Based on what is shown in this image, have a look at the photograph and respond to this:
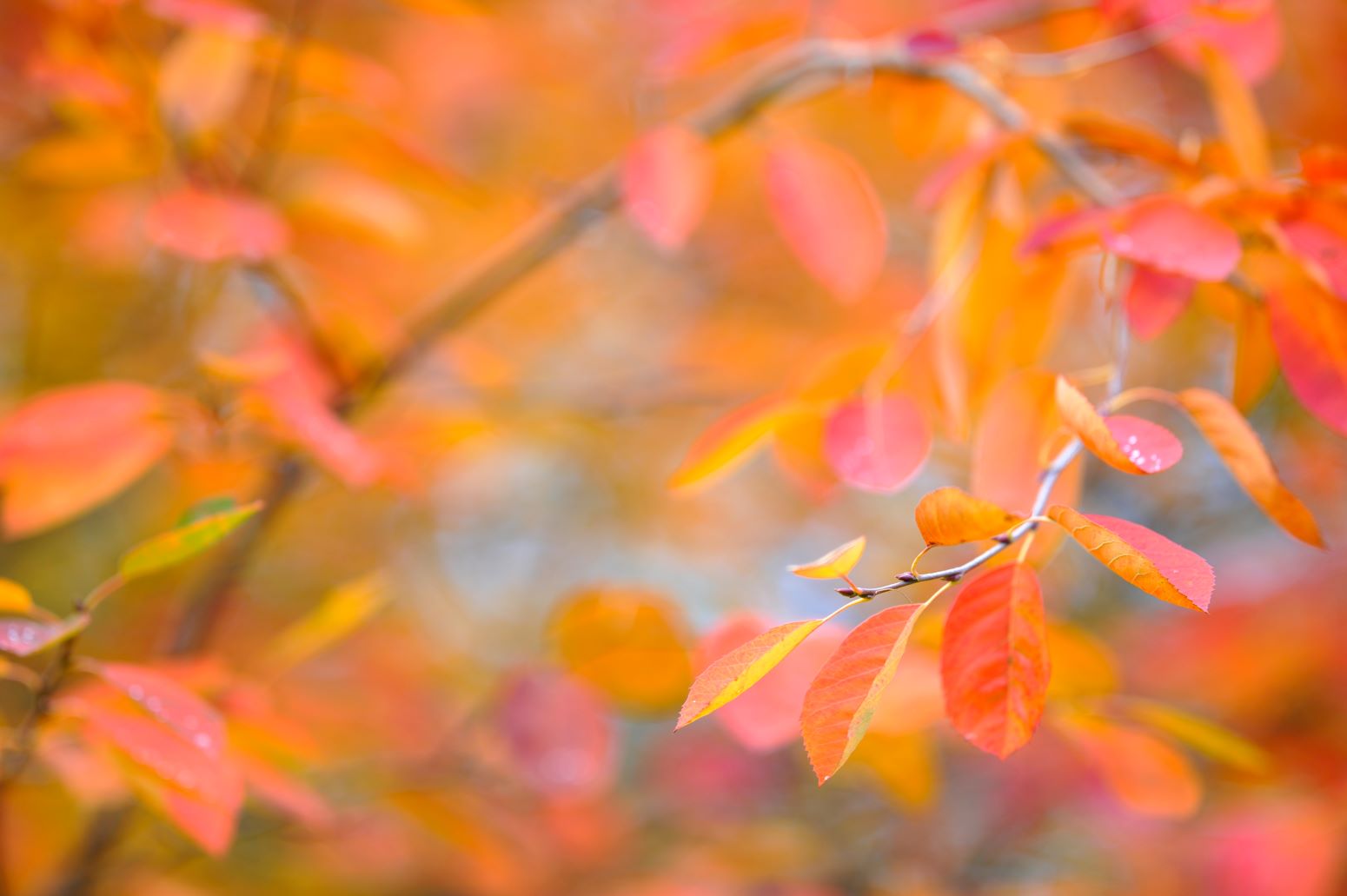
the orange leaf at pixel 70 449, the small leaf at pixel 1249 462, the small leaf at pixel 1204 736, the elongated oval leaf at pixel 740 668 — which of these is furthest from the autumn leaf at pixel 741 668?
the orange leaf at pixel 70 449

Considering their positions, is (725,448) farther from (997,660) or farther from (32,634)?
(32,634)

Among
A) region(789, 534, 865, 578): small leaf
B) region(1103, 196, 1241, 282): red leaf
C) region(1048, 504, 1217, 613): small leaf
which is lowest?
region(789, 534, 865, 578): small leaf

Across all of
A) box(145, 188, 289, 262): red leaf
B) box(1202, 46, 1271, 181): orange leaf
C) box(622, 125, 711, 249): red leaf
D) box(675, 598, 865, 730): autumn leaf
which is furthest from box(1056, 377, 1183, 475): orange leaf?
box(145, 188, 289, 262): red leaf

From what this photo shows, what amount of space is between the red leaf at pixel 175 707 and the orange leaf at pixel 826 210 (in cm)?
57

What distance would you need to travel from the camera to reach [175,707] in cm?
59

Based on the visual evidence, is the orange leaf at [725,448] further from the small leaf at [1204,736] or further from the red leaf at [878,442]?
the small leaf at [1204,736]

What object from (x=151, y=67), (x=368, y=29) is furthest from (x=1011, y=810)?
(x=368, y=29)

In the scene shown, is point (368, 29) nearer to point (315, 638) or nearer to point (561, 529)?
point (561, 529)

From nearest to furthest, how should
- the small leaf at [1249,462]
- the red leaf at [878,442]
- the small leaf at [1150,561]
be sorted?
the small leaf at [1150,561] < the small leaf at [1249,462] < the red leaf at [878,442]

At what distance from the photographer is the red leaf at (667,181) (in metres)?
0.80

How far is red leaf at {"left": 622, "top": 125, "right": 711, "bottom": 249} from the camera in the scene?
80cm

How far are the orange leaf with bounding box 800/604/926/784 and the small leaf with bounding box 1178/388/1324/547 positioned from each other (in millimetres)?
225

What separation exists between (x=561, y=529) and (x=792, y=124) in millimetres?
1114

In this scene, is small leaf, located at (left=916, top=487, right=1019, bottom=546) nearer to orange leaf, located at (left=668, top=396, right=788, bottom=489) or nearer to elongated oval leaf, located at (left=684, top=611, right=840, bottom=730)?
elongated oval leaf, located at (left=684, top=611, right=840, bottom=730)
